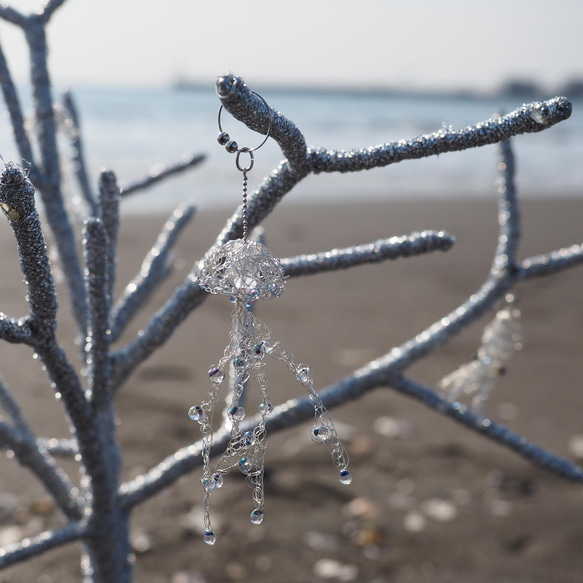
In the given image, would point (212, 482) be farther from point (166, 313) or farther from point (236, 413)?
point (166, 313)

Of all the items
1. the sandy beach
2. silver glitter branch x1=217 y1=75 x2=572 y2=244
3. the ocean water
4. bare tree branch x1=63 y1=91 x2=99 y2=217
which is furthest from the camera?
the ocean water

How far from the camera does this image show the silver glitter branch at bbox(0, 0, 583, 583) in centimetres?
92

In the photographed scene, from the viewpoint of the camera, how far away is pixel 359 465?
133 inches

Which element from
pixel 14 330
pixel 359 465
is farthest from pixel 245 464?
pixel 359 465

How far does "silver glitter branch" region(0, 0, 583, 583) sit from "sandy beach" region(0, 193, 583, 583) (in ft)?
1.50

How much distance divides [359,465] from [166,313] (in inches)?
92.2

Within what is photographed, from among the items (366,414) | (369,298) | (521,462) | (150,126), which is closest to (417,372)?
(366,414)

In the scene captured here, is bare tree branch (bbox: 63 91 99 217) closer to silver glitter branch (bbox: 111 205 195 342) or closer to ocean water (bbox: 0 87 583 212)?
silver glitter branch (bbox: 111 205 195 342)

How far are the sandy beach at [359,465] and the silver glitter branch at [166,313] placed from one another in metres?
0.46

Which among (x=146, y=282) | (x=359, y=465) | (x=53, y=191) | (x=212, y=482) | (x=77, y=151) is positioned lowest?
(x=212, y=482)

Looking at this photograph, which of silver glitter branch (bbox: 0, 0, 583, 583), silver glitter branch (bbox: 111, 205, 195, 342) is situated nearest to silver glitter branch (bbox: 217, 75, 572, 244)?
silver glitter branch (bbox: 0, 0, 583, 583)

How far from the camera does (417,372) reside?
14.3ft

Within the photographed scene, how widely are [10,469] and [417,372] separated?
2408 millimetres

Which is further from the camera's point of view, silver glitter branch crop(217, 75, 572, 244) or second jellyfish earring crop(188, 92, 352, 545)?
second jellyfish earring crop(188, 92, 352, 545)
